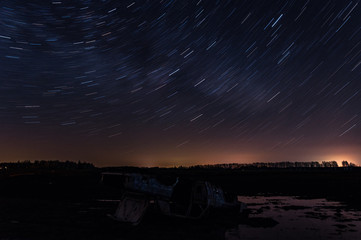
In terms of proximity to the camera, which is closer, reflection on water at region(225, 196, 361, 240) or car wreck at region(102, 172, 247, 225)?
reflection on water at region(225, 196, 361, 240)

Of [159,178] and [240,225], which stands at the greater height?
[159,178]

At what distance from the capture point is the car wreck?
1570 centimetres

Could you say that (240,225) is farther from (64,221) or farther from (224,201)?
(64,221)

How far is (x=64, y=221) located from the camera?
655 inches

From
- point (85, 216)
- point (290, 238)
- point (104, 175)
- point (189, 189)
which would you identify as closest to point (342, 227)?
point (290, 238)

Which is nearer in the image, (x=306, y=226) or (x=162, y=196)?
(x=306, y=226)

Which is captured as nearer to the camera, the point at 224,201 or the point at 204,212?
the point at 204,212

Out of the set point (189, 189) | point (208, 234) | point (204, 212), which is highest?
point (189, 189)

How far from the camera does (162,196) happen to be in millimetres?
16453

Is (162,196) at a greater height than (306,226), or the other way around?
(162,196)

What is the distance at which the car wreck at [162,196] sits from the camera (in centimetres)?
1570

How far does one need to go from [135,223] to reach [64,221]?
4645 millimetres

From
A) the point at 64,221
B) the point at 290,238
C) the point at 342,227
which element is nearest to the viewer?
the point at 290,238

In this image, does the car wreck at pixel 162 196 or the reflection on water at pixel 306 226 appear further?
the car wreck at pixel 162 196
